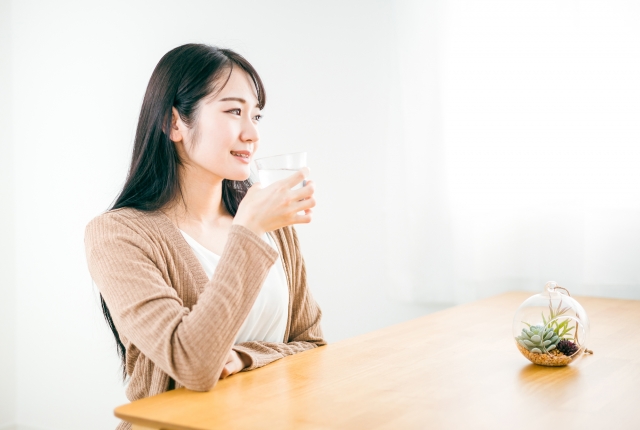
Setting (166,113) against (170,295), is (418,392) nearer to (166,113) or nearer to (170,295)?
(170,295)

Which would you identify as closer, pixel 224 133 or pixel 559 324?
pixel 559 324

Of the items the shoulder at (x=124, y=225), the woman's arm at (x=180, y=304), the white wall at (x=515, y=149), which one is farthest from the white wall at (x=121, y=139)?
the woman's arm at (x=180, y=304)

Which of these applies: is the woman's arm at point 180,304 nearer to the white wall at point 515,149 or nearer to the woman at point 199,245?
the woman at point 199,245

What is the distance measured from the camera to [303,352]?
1427 millimetres

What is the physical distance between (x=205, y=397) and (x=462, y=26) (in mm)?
1628

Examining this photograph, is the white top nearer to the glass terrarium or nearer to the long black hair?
the long black hair

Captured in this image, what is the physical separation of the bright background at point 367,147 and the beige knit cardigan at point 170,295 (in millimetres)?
1102

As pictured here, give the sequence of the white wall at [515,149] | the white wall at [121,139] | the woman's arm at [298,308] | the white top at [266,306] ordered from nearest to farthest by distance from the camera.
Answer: the white top at [266,306] → the woman's arm at [298,308] → the white wall at [515,149] → the white wall at [121,139]

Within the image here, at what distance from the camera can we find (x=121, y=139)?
3.01m

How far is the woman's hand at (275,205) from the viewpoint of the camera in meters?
1.23

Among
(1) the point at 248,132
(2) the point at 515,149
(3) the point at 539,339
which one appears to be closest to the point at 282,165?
(1) the point at 248,132

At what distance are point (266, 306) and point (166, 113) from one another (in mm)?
464

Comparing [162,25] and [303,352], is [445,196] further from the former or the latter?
[162,25]

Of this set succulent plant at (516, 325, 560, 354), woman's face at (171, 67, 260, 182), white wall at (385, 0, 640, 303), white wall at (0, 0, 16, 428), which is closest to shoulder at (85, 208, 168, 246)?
woman's face at (171, 67, 260, 182)
